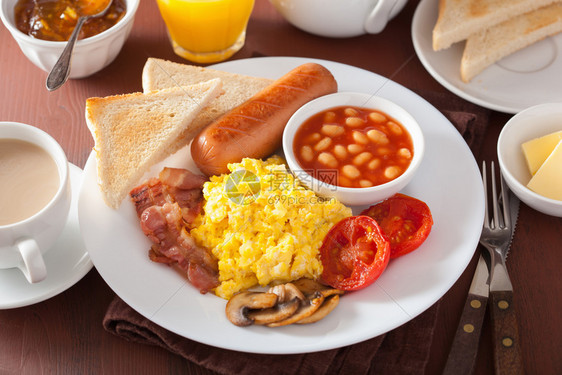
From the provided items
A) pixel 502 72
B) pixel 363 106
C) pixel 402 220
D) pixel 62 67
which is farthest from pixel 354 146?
pixel 62 67

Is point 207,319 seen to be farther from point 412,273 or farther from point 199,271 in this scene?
point 412,273

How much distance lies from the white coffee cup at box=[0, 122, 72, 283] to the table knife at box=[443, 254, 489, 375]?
1.66 m

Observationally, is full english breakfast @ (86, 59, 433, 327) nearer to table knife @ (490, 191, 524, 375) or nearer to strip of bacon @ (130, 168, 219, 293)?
strip of bacon @ (130, 168, 219, 293)

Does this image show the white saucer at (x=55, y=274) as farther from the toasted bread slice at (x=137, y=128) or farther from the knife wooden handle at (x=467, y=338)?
the knife wooden handle at (x=467, y=338)

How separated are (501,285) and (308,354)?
88 cm

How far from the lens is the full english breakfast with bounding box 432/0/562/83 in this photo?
3400 millimetres

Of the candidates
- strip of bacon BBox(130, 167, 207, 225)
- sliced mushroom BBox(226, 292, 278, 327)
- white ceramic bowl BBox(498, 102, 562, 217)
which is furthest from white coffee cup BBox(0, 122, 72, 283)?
white ceramic bowl BBox(498, 102, 562, 217)

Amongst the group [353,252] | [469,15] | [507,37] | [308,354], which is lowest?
[308,354]

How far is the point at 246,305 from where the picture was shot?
2.28 metres

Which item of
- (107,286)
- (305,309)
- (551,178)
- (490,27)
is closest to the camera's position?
(305,309)

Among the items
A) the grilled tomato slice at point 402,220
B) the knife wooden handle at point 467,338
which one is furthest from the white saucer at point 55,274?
the knife wooden handle at point 467,338

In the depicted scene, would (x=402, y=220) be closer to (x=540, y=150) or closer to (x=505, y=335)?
(x=505, y=335)

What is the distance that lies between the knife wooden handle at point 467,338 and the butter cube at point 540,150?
0.79 meters

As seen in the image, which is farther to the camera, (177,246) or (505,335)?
(177,246)
